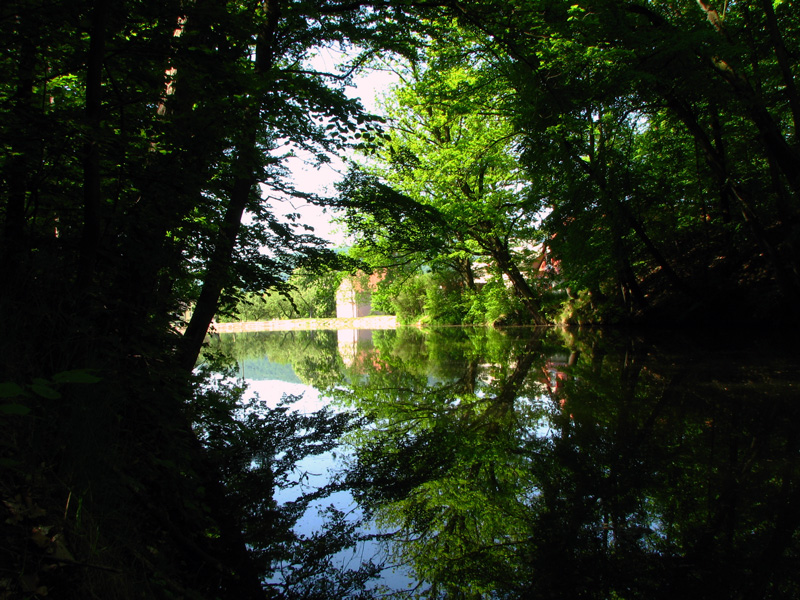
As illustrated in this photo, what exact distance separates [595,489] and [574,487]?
131 millimetres

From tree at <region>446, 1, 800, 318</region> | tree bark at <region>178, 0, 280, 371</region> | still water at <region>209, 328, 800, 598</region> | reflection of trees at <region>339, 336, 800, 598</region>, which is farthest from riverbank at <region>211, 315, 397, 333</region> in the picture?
reflection of trees at <region>339, 336, 800, 598</region>

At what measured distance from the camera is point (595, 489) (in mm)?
3064

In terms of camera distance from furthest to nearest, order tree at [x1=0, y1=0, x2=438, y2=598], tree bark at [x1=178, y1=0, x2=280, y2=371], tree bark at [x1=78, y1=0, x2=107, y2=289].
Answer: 1. tree bark at [x1=178, y1=0, x2=280, y2=371]
2. tree bark at [x1=78, y1=0, x2=107, y2=289]
3. tree at [x1=0, y1=0, x2=438, y2=598]

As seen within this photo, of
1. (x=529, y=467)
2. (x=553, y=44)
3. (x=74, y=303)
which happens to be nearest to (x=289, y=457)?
(x=529, y=467)

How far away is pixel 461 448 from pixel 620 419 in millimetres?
1685

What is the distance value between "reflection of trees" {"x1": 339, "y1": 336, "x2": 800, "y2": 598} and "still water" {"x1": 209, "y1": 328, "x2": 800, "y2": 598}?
1 cm

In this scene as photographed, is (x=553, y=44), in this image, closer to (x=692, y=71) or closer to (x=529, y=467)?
(x=692, y=71)

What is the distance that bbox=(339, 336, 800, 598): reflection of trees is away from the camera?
85.4 inches

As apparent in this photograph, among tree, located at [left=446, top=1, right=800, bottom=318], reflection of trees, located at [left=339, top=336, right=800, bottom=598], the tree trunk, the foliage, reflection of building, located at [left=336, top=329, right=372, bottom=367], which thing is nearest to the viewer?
reflection of trees, located at [left=339, top=336, right=800, bottom=598]

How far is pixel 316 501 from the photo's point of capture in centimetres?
320

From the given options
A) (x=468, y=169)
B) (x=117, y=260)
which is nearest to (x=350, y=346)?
(x=468, y=169)

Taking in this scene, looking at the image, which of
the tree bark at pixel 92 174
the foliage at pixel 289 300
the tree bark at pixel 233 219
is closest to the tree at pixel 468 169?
the foliage at pixel 289 300

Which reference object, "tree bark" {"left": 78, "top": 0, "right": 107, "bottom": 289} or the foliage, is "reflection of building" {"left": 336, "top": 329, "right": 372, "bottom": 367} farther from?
"tree bark" {"left": 78, "top": 0, "right": 107, "bottom": 289}

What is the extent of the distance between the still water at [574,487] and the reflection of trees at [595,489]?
0.01 meters
